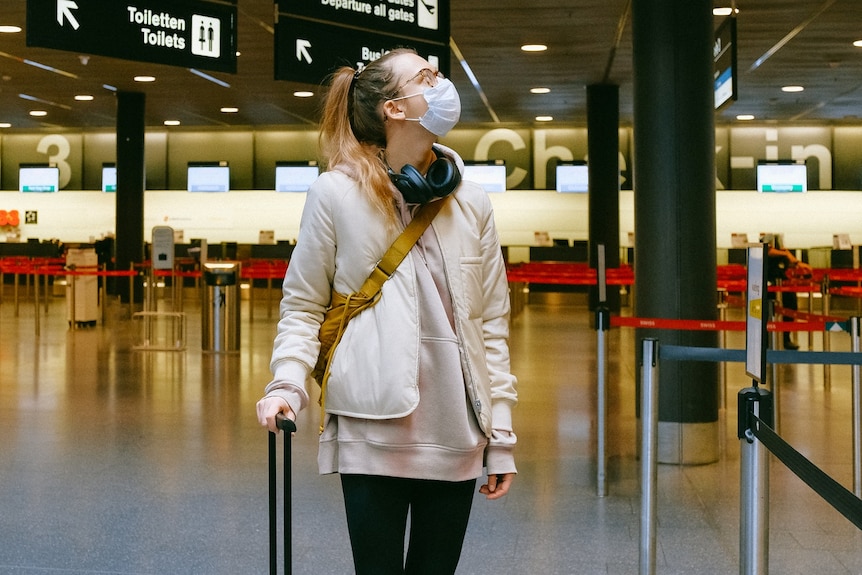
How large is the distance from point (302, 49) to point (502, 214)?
2210cm

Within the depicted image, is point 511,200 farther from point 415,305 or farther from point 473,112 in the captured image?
point 415,305

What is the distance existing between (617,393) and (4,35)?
36.5 feet

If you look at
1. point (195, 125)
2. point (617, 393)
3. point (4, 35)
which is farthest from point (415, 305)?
point (195, 125)

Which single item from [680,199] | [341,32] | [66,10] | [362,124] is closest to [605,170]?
[680,199]

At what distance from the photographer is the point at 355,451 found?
2.30m

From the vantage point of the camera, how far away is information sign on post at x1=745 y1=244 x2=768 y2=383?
3108mm

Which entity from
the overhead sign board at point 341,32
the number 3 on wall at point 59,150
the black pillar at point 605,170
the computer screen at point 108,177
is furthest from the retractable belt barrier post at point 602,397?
the number 3 on wall at point 59,150

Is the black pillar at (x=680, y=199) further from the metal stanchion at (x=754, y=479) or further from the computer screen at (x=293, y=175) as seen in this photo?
the computer screen at (x=293, y=175)

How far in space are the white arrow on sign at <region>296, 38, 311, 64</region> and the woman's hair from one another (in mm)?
4911

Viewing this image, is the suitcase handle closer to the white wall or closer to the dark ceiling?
the dark ceiling

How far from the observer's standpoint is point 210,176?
29641 millimetres

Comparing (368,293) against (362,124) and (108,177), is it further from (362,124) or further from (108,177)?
(108,177)

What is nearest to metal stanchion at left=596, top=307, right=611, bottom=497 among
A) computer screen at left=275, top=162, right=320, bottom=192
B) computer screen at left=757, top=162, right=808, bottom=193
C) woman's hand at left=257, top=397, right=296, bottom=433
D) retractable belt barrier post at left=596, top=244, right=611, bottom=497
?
retractable belt barrier post at left=596, top=244, right=611, bottom=497

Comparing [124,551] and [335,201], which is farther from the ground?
[335,201]
